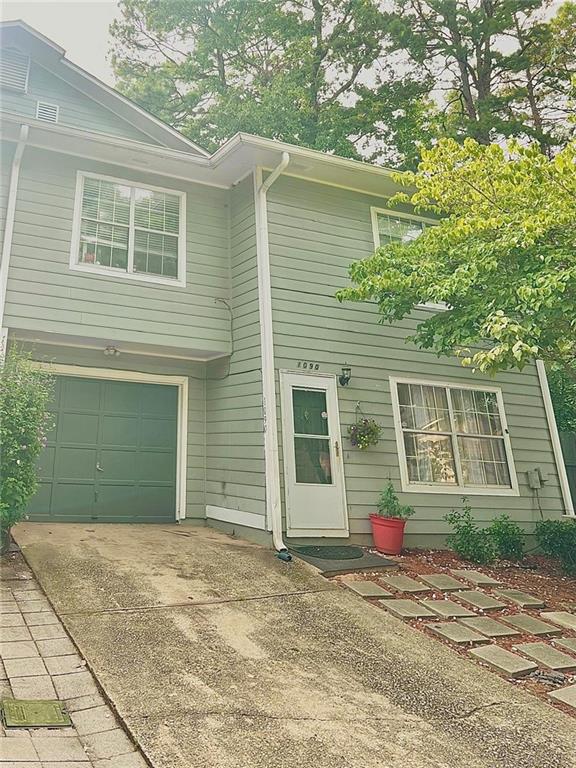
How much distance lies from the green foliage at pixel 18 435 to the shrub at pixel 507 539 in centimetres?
574

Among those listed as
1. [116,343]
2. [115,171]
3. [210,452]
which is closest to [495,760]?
[210,452]

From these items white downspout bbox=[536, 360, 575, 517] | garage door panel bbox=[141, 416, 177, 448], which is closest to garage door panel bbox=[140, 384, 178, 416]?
garage door panel bbox=[141, 416, 177, 448]

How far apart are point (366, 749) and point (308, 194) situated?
6.87 metres

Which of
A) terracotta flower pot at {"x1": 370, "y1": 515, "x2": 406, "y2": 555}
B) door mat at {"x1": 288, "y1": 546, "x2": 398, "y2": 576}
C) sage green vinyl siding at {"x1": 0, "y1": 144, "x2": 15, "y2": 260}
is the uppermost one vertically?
sage green vinyl siding at {"x1": 0, "y1": 144, "x2": 15, "y2": 260}

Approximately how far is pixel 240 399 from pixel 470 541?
3.51 m

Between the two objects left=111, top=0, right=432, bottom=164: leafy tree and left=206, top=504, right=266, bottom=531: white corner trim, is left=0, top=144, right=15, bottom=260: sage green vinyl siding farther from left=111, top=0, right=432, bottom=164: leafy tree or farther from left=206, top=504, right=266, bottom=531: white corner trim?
left=111, top=0, right=432, bottom=164: leafy tree

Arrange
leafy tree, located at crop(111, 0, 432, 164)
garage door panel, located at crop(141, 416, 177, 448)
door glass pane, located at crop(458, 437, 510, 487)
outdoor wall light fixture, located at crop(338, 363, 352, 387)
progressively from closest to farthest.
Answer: outdoor wall light fixture, located at crop(338, 363, 352, 387) → garage door panel, located at crop(141, 416, 177, 448) → door glass pane, located at crop(458, 437, 510, 487) → leafy tree, located at crop(111, 0, 432, 164)

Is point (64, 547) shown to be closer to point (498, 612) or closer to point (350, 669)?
point (350, 669)

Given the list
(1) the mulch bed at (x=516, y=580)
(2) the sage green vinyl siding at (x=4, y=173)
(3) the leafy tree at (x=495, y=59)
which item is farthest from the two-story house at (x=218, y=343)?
(3) the leafy tree at (x=495, y=59)

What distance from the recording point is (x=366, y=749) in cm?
241

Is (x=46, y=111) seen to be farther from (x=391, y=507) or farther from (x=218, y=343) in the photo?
(x=391, y=507)

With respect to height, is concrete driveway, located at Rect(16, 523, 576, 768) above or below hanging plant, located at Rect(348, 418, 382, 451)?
below

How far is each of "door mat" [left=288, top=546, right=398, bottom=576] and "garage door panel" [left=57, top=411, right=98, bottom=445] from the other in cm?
313

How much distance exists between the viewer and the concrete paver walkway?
2.09 meters
